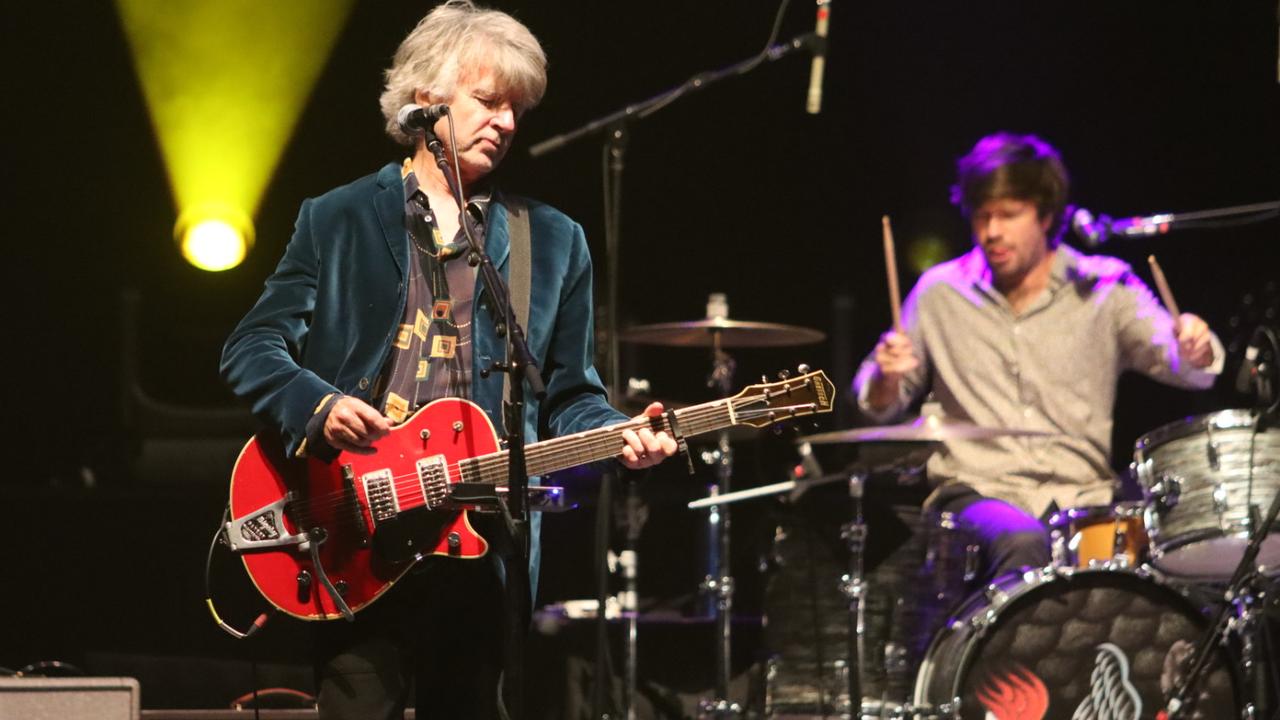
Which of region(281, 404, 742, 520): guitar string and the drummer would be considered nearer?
region(281, 404, 742, 520): guitar string

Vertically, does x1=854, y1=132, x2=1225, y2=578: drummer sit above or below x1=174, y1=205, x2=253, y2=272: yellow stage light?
below

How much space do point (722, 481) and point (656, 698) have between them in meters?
0.85

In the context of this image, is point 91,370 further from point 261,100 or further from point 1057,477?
point 1057,477

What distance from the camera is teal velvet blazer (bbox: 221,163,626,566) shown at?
2838 millimetres

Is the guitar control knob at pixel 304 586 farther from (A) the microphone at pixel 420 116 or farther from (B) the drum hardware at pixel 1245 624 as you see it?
(B) the drum hardware at pixel 1245 624

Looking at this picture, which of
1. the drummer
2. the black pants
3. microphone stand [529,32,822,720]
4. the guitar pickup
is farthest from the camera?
the drummer

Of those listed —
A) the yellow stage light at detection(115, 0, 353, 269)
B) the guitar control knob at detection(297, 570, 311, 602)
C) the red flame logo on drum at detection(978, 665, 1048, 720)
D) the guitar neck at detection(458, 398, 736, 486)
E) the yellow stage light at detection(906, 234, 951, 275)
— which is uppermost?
→ the yellow stage light at detection(115, 0, 353, 269)

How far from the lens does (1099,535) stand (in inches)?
187

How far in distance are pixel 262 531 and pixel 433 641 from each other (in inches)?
15.6

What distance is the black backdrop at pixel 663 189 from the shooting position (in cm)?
549

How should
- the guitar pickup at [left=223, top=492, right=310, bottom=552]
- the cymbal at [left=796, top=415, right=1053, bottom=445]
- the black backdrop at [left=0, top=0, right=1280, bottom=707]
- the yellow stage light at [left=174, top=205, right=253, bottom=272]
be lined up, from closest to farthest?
the guitar pickup at [left=223, top=492, right=310, bottom=552], the cymbal at [left=796, top=415, right=1053, bottom=445], the black backdrop at [left=0, top=0, right=1280, bottom=707], the yellow stage light at [left=174, top=205, right=253, bottom=272]

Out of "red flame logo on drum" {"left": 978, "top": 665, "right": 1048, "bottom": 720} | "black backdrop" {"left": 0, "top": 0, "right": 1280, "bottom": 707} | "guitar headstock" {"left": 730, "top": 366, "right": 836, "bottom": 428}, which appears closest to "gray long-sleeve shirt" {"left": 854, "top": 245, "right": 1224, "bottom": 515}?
"red flame logo on drum" {"left": 978, "top": 665, "right": 1048, "bottom": 720}

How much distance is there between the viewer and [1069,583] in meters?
4.55

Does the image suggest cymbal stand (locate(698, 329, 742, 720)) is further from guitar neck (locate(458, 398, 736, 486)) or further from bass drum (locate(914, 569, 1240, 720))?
guitar neck (locate(458, 398, 736, 486))
